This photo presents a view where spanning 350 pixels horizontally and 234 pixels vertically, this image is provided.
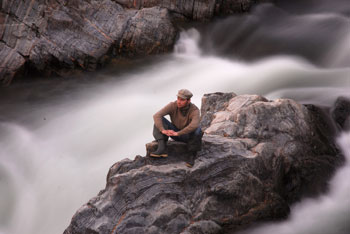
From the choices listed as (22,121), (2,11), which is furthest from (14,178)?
(2,11)

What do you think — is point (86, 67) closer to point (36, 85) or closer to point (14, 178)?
point (36, 85)

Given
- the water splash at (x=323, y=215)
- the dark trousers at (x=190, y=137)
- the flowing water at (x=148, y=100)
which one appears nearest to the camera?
the dark trousers at (x=190, y=137)

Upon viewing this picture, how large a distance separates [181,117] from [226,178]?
4.52 feet

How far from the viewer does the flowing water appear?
26.5 feet

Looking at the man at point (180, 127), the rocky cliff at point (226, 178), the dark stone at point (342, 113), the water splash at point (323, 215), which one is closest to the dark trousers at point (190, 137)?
the man at point (180, 127)

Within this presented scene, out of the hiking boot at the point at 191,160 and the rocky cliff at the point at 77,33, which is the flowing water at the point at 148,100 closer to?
the rocky cliff at the point at 77,33

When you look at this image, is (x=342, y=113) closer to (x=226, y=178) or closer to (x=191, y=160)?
(x=226, y=178)

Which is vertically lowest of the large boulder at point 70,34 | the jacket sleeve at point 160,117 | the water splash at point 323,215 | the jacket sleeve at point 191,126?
the water splash at point 323,215

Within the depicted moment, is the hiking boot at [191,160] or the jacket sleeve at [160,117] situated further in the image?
the hiking boot at [191,160]

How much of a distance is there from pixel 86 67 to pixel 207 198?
8.82 m

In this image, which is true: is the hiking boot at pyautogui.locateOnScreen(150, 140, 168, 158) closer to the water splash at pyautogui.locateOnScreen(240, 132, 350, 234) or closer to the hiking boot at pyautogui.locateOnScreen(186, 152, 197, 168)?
the hiking boot at pyautogui.locateOnScreen(186, 152, 197, 168)

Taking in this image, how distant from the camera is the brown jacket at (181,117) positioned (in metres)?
6.06

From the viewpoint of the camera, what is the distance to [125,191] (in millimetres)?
6035

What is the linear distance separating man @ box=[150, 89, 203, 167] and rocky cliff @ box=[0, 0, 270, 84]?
25.7ft
